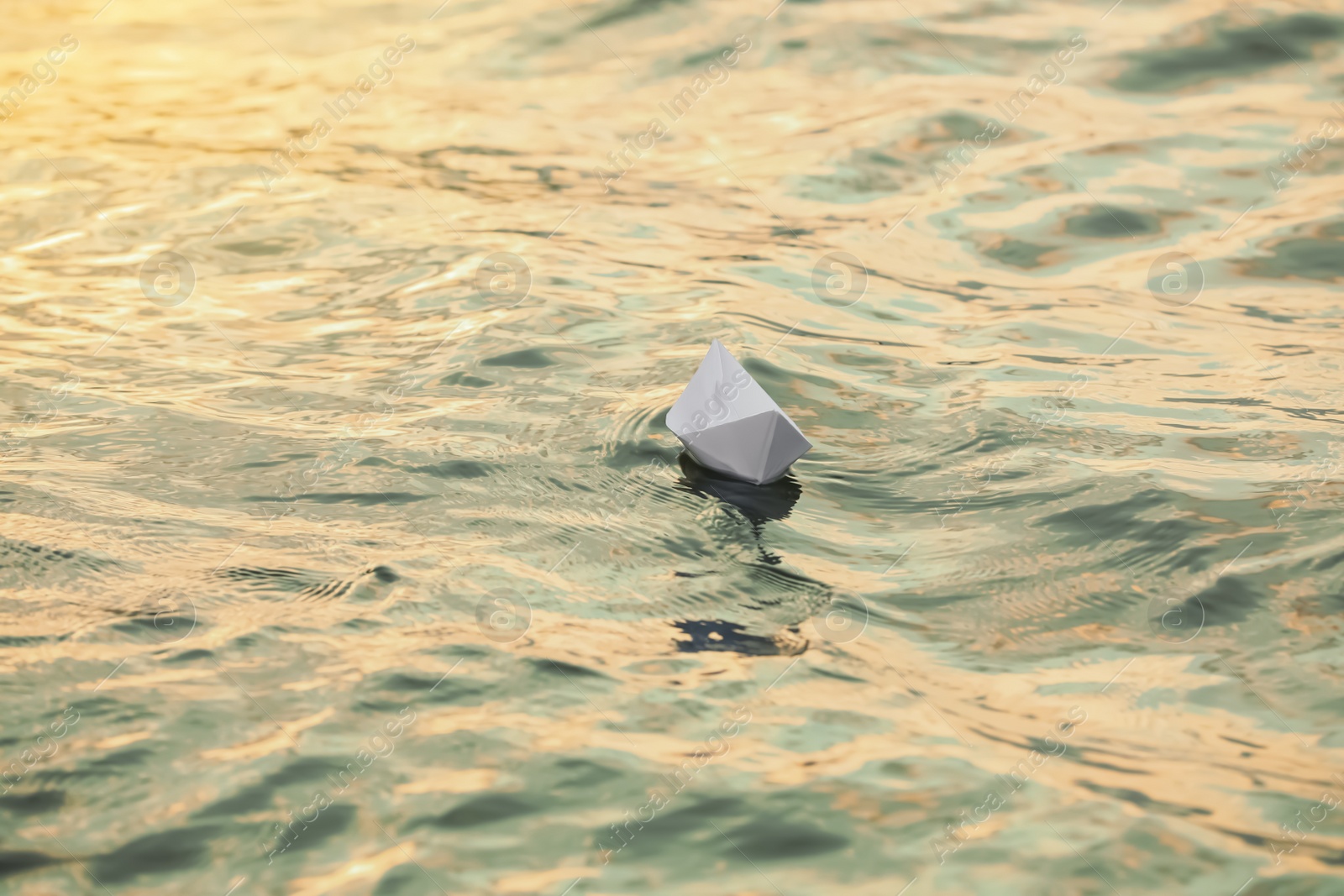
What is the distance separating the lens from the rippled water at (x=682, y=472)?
2127mm

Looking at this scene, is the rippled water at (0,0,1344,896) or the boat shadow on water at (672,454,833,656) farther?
the boat shadow on water at (672,454,833,656)

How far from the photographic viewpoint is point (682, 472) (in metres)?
3.25

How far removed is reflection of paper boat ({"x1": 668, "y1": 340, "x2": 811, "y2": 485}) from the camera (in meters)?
3.05

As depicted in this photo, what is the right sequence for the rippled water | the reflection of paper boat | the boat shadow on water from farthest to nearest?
the reflection of paper boat < the boat shadow on water < the rippled water

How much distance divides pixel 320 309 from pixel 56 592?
193cm

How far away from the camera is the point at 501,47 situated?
21.9 feet

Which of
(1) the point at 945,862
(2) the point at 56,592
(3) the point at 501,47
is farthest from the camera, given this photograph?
(3) the point at 501,47

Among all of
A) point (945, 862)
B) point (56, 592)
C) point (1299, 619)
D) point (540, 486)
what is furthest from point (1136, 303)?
point (56, 592)

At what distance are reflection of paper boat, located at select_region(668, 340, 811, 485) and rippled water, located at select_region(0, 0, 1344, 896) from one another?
0.32ft

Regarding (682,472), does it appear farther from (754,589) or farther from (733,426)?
(754,589)

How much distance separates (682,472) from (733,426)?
0.84ft

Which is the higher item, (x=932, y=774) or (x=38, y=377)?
(x=38, y=377)

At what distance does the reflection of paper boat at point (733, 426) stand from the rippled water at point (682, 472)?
0.32ft

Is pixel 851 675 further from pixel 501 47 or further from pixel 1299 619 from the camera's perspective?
pixel 501 47
